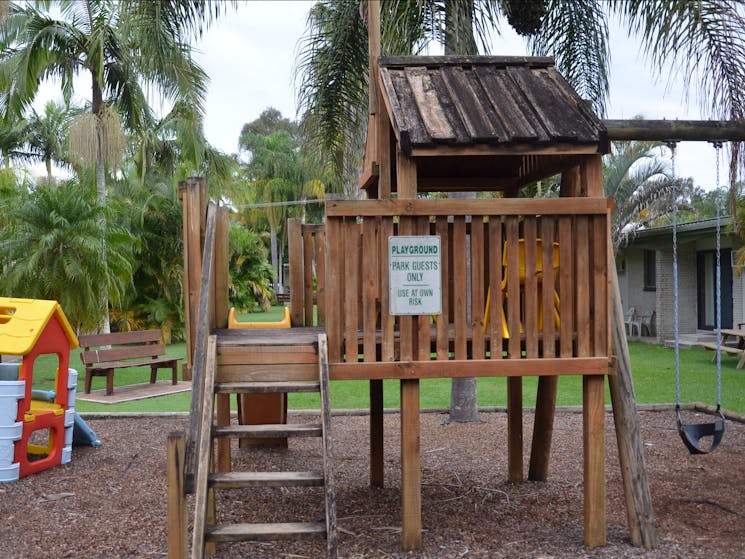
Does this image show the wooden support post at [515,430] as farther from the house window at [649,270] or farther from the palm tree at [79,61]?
the house window at [649,270]

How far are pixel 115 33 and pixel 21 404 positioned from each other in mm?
13766

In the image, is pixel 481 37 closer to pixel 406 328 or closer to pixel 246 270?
pixel 406 328

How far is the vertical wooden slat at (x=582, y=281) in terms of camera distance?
556cm

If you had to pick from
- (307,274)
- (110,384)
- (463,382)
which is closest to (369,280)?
(307,274)

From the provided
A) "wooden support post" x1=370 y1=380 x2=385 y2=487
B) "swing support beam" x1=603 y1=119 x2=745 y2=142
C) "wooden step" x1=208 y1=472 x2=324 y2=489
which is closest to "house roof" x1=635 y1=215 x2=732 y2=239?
"swing support beam" x1=603 y1=119 x2=745 y2=142

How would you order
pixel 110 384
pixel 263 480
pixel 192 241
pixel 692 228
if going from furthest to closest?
pixel 692 228
pixel 110 384
pixel 192 241
pixel 263 480

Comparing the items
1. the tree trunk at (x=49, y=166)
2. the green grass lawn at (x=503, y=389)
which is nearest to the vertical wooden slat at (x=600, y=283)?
the green grass lawn at (x=503, y=389)

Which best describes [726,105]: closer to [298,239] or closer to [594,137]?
[594,137]

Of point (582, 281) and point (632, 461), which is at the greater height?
point (582, 281)

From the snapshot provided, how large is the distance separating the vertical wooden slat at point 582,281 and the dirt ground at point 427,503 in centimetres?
144

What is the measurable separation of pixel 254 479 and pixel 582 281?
2643 millimetres

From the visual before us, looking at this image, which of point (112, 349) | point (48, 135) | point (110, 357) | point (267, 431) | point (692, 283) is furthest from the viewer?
point (48, 135)

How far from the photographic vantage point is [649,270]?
24.4 m

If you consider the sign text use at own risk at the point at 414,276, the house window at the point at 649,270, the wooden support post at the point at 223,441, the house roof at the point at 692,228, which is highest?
the house roof at the point at 692,228
